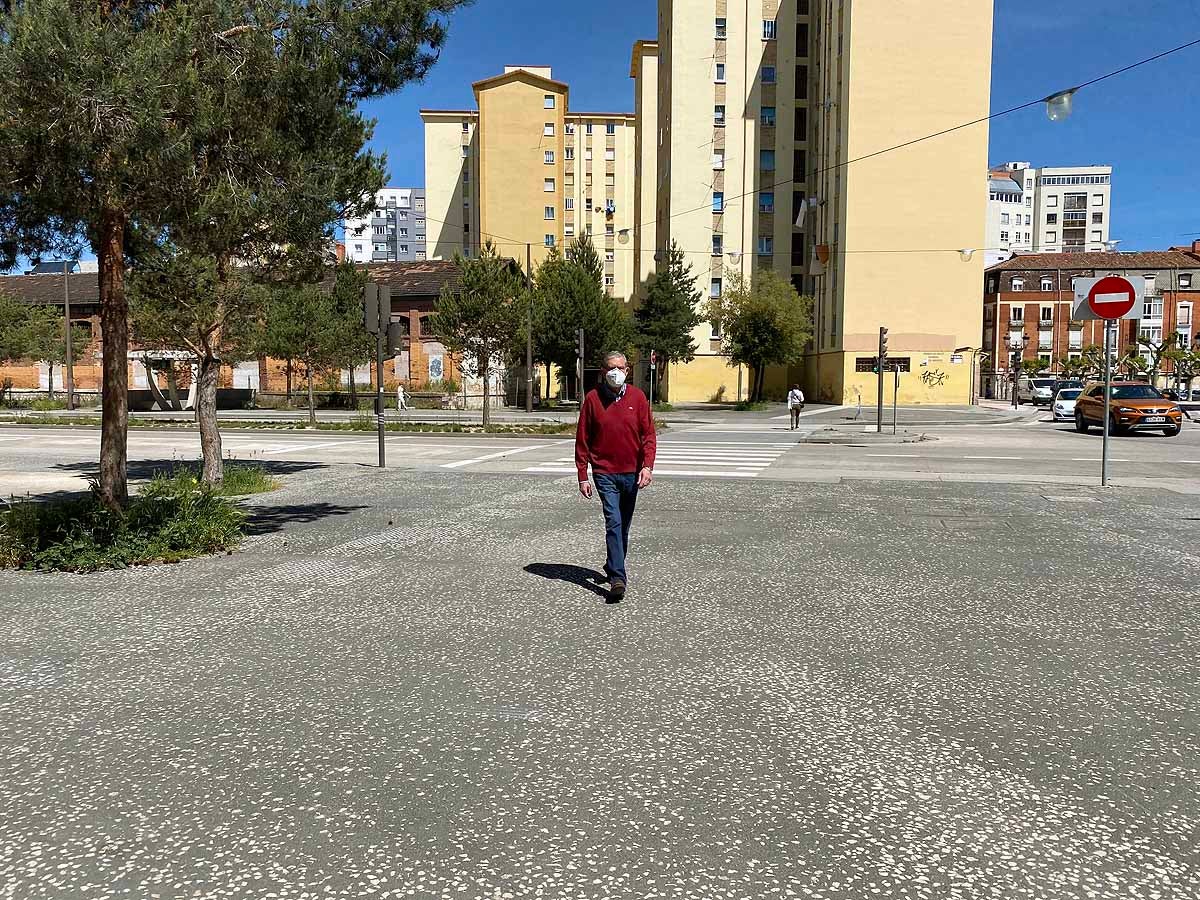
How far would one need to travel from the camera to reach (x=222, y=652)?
16.2ft

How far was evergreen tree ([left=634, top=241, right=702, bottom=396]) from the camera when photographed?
49281mm

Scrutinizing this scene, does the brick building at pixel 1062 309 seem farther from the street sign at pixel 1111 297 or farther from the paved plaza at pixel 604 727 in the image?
the paved plaza at pixel 604 727

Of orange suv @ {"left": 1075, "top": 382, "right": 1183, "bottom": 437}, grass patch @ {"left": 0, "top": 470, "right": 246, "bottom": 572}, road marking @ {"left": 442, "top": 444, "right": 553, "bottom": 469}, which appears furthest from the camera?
orange suv @ {"left": 1075, "top": 382, "right": 1183, "bottom": 437}

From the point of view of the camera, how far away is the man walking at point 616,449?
6250 mm

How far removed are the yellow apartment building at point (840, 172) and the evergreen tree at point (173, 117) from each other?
43024 millimetres

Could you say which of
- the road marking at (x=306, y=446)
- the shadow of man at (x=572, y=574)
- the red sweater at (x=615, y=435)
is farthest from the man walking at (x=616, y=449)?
the road marking at (x=306, y=446)

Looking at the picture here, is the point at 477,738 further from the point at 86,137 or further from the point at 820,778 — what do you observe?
the point at 86,137

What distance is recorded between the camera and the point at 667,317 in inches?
1943

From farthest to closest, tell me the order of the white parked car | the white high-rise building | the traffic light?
the white high-rise building → the white parked car → the traffic light

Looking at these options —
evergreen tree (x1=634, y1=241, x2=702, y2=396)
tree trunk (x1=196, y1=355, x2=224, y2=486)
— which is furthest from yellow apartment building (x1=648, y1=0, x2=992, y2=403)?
tree trunk (x1=196, y1=355, x2=224, y2=486)

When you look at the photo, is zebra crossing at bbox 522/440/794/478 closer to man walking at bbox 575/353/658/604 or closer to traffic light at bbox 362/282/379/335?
traffic light at bbox 362/282/379/335

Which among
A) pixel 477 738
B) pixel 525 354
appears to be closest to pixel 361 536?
pixel 477 738

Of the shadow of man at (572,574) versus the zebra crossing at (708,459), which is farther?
the zebra crossing at (708,459)

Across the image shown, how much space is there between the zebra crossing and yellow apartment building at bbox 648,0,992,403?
27577mm
